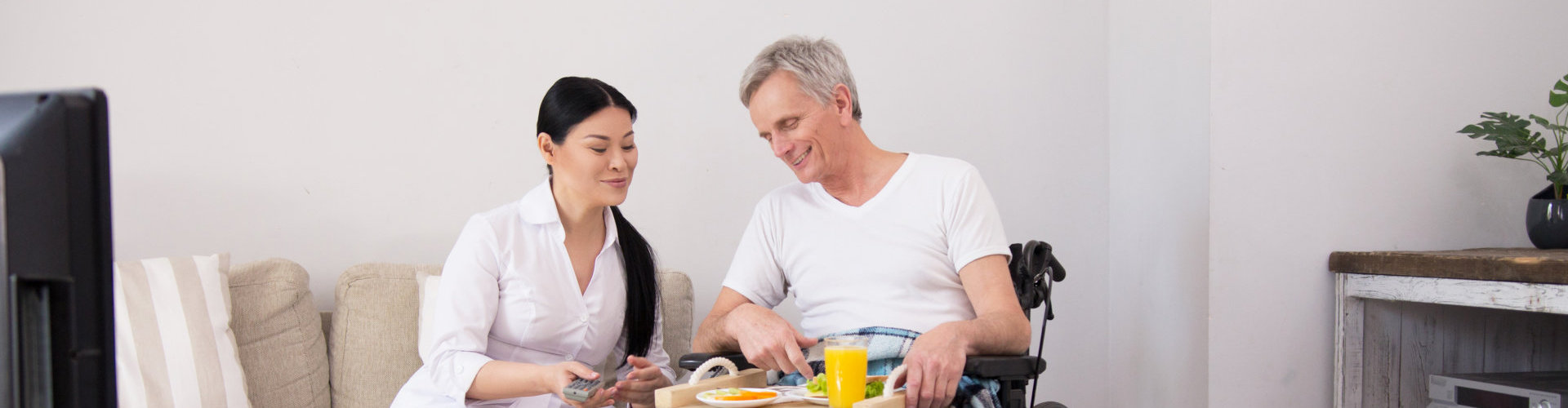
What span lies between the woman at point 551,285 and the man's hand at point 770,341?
7.3 inches

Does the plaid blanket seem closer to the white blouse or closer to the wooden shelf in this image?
the white blouse

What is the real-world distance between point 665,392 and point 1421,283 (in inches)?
69.8

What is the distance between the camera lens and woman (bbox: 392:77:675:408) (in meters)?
1.63

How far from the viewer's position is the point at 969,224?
1746 mm

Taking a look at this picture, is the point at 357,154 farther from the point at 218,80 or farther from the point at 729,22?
the point at 729,22

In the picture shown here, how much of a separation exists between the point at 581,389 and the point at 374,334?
788 millimetres

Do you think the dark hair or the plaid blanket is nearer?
the plaid blanket

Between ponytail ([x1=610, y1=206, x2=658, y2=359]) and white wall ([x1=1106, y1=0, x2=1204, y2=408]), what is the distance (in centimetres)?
132

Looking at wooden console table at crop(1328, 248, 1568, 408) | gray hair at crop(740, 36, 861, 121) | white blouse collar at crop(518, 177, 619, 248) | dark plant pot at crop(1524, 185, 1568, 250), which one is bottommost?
wooden console table at crop(1328, 248, 1568, 408)

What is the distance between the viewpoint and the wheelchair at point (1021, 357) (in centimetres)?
148

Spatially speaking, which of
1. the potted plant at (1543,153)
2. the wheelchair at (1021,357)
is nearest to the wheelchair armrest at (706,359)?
the wheelchair at (1021,357)

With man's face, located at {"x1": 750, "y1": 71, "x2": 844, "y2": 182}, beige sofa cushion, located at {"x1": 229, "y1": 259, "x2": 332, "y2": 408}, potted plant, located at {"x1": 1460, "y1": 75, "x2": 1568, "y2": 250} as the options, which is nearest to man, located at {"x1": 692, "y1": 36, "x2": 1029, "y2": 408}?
man's face, located at {"x1": 750, "y1": 71, "x2": 844, "y2": 182}

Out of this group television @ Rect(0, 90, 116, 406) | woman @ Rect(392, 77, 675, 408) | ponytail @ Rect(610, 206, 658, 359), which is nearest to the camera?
television @ Rect(0, 90, 116, 406)

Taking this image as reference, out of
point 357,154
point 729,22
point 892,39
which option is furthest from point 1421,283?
point 357,154
